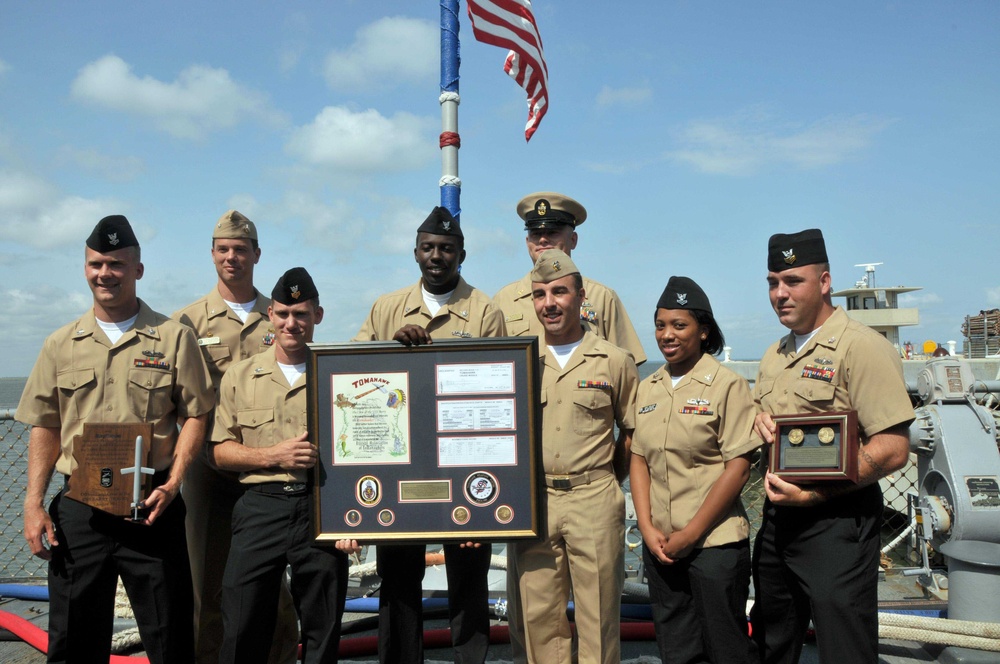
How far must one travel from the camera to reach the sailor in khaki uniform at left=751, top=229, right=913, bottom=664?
320cm

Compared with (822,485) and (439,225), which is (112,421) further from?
(822,485)

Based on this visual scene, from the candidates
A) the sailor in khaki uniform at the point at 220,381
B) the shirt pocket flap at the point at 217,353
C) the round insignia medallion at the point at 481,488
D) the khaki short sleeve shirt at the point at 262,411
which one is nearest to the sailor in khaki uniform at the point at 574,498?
the round insignia medallion at the point at 481,488

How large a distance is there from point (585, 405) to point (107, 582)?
256cm

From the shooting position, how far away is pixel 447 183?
574 cm

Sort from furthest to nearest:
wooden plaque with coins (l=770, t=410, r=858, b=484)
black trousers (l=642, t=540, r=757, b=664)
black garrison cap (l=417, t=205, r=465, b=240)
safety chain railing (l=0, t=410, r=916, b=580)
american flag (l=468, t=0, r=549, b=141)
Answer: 1. american flag (l=468, t=0, r=549, b=141)
2. safety chain railing (l=0, t=410, r=916, b=580)
3. black garrison cap (l=417, t=205, r=465, b=240)
4. black trousers (l=642, t=540, r=757, b=664)
5. wooden plaque with coins (l=770, t=410, r=858, b=484)

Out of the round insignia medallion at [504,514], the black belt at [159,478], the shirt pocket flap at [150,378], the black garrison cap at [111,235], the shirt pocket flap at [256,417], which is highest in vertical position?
the black garrison cap at [111,235]

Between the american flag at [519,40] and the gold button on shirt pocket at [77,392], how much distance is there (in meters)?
4.64

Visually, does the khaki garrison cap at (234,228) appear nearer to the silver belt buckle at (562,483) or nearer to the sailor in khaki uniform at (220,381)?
the sailor in khaki uniform at (220,381)

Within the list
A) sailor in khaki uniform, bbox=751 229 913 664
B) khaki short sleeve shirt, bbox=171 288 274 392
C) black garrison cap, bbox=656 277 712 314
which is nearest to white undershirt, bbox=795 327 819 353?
sailor in khaki uniform, bbox=751 229 913 664

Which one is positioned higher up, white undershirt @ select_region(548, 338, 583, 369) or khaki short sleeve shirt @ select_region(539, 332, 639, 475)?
white undershirt @ select_region(548, 338, 583, 369)

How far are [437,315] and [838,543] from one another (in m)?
2.30

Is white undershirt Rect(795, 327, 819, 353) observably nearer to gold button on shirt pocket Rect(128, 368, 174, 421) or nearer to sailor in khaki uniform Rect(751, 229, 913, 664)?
sailor in khaki uniform Rect(751, 229, 913, 664)

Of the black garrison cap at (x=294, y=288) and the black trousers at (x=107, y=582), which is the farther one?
the black garrison cap at (x=294, y=288)

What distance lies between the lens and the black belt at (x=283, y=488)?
366 centimetres
